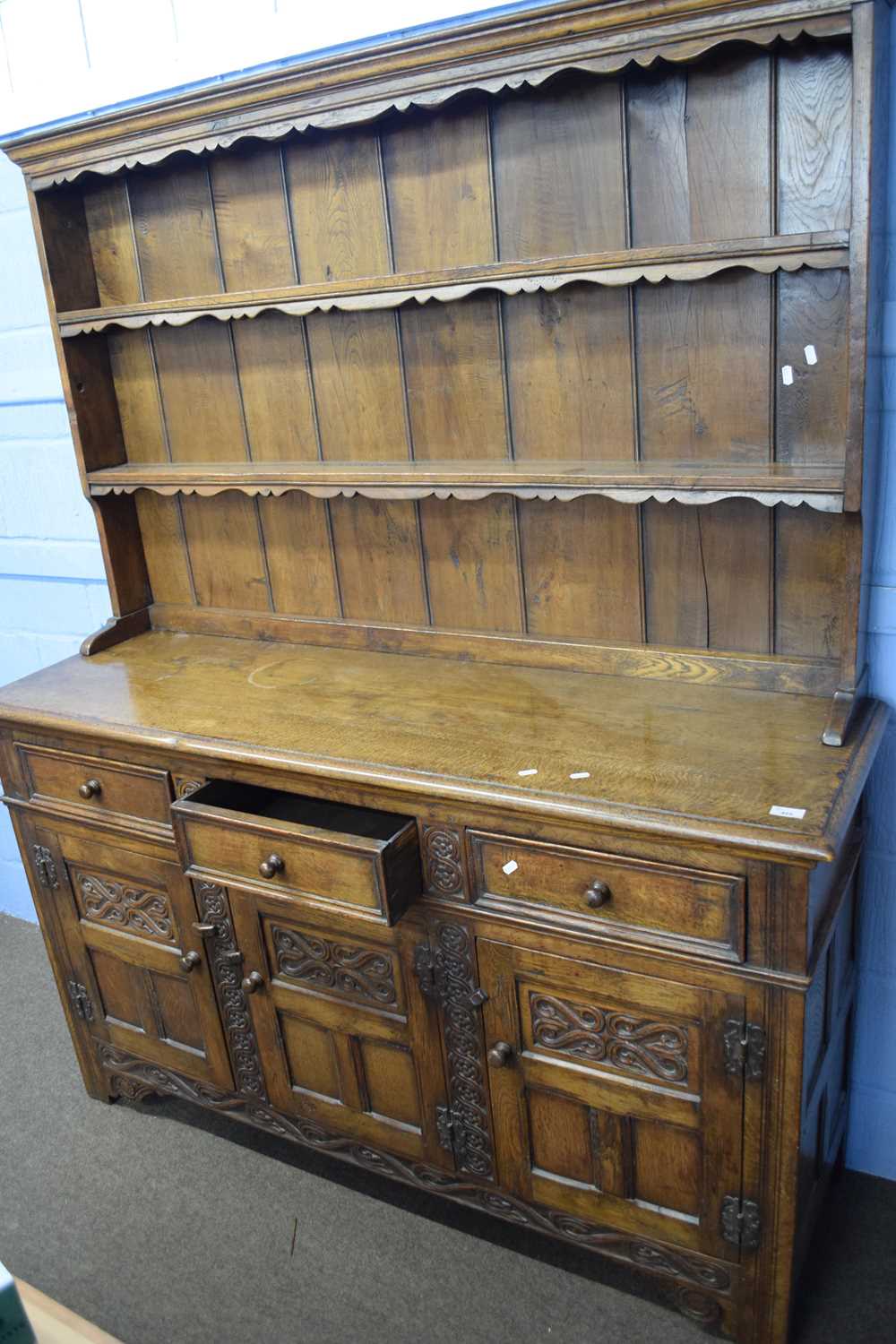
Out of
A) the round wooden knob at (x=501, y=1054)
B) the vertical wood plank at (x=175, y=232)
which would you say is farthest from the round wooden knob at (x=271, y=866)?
the vertical wood plank at (x=175, y=232)

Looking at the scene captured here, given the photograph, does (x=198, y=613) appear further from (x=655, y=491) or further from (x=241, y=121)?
(x=655, y=491)

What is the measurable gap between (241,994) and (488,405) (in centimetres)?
123

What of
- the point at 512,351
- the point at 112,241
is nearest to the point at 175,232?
the point at 112,241

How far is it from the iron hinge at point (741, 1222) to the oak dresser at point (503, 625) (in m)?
0.01

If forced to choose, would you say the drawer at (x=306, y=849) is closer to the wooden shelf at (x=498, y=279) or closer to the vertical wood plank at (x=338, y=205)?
the wooden shelf at (x=498, y=279)

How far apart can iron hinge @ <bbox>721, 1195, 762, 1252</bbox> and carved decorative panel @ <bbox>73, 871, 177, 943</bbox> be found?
1.13 m

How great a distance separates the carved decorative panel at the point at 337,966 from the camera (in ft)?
6.07

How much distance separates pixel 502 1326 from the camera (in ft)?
6.08

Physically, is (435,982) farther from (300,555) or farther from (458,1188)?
(300,555)

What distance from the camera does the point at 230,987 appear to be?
206 centimetres

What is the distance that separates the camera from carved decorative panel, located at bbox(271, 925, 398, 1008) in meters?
1.85

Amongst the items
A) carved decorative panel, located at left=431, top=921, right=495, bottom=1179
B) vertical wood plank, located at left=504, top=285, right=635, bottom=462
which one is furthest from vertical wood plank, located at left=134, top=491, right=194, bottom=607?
carved decorative panel, located at left=431, top=921, right=495, bottom=1179

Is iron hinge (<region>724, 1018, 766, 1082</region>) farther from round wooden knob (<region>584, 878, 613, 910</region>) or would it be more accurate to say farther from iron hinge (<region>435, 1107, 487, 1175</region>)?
iron hinge (<region>435, 1107, 487, 1175</region>)

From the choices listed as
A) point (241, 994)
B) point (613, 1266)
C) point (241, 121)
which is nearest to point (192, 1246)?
point (241, 994)
